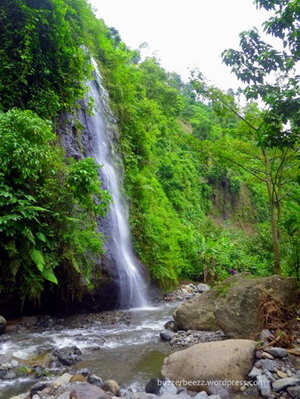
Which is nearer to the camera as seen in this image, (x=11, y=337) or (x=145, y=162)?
(x=11, y=337)

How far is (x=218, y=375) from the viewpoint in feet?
12.9

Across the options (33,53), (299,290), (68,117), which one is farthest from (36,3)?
(299,290)

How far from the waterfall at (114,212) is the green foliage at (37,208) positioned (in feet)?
6.33

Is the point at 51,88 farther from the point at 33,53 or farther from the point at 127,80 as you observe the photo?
the point at 127,80

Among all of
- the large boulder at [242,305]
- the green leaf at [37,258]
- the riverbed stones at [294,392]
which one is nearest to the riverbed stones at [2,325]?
the green leaf at [37,258]

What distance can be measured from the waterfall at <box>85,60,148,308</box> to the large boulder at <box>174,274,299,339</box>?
3503 mm

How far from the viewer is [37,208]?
6.02 metres

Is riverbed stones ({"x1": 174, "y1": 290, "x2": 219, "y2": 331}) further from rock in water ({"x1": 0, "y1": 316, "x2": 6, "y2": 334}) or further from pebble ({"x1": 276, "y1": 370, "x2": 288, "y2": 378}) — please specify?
rock in water ({"x1": 0, "y1": 316, "x2": 6, "y2": 334})

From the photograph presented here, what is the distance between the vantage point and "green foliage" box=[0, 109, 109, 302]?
6051mm

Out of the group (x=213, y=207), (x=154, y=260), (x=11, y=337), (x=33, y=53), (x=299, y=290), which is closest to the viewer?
(x=299, y=290)

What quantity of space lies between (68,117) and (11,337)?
668 centimetres

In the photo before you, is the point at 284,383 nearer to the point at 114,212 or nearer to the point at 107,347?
the point at 107,347

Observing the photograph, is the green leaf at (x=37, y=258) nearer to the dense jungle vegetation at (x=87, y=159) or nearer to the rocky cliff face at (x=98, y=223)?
the dense jungle vegetation at (x=87, y=159)

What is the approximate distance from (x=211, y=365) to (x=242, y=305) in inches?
61.5
